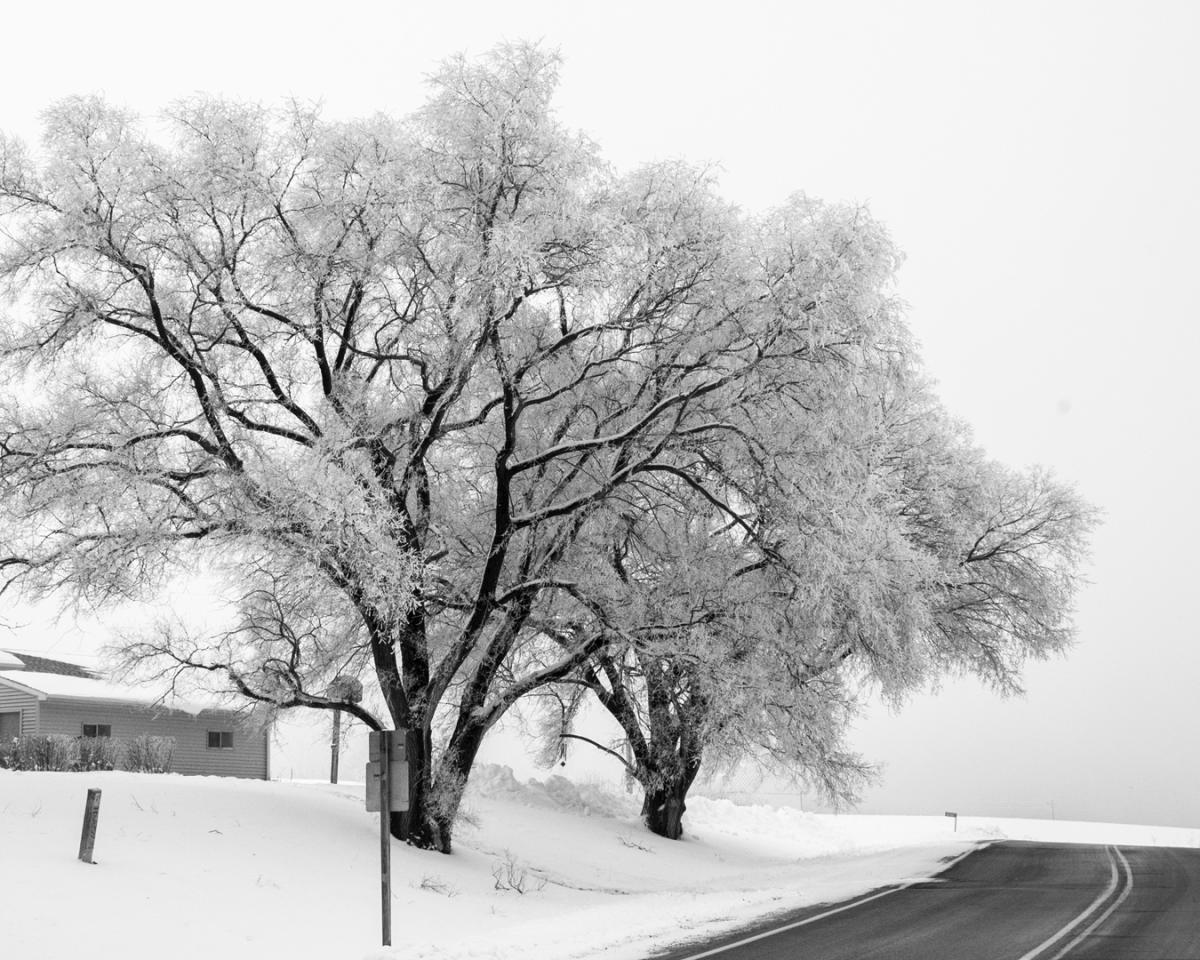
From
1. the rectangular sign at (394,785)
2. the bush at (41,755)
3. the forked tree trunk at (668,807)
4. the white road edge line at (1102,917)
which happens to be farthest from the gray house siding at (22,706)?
the white road edge line at (1102,917)

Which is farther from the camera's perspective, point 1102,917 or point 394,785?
point 1102,917

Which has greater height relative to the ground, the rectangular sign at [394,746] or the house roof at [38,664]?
Answer: the house roof at [38,664]

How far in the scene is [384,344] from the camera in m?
20.8

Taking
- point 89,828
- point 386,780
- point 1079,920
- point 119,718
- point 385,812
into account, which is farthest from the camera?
point 119,718

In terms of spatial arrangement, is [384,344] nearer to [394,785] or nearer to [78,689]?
[394,785]

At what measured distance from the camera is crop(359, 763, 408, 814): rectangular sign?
1288cm

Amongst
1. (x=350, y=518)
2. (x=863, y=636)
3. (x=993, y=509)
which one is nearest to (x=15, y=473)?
(x=350, y=518)

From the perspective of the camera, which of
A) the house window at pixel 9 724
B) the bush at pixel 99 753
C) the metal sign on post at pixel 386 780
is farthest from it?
the house window at pixel 9 724

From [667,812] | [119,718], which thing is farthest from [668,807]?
[119,718]

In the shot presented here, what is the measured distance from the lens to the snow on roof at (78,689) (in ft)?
112

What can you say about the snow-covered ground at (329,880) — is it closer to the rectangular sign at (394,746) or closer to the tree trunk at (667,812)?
the tree trunk at (667,812)

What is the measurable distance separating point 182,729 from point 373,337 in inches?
833

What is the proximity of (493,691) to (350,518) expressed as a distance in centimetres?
1032

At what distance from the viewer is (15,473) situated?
18188 millimetres
